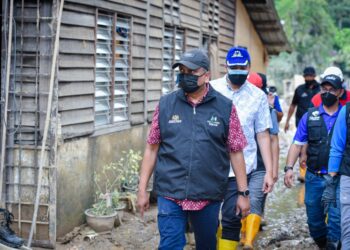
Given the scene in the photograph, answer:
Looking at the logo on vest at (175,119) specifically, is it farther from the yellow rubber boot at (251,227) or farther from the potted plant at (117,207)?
the potted plant at (117,207)

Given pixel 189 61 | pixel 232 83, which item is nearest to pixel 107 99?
pixel 232 83

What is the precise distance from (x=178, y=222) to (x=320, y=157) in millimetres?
2327

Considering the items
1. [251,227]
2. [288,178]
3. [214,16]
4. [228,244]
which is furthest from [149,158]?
[214,16]

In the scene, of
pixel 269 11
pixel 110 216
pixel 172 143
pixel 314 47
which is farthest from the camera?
pixel 314 47

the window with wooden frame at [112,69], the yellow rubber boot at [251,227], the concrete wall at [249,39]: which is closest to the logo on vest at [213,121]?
the yellow rubber boot at [251,227]

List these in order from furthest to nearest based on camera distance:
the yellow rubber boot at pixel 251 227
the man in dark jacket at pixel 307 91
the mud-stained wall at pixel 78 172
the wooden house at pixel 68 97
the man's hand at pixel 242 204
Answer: the man in dark jacket at pixel 307 91 < the mud-stained wall at pixel 78 172 < the yellow rubber boot at pixel 251 227 < the wooden house at pixel 68 97 < the man's hand at pixel 242 204

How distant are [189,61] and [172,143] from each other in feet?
2.05

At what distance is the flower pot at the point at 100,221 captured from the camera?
6727 mm

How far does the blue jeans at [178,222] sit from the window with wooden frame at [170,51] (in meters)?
6.08

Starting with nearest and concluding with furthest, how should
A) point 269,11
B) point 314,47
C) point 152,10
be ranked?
point 152,10, point 269,11, point 314,47

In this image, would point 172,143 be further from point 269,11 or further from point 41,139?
point 269,11

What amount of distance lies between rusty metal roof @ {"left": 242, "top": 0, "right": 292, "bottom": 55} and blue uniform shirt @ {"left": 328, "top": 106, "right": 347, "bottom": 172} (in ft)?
32.5

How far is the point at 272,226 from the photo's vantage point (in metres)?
7.67

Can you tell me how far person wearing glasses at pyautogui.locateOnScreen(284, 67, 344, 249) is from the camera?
5566 mm
